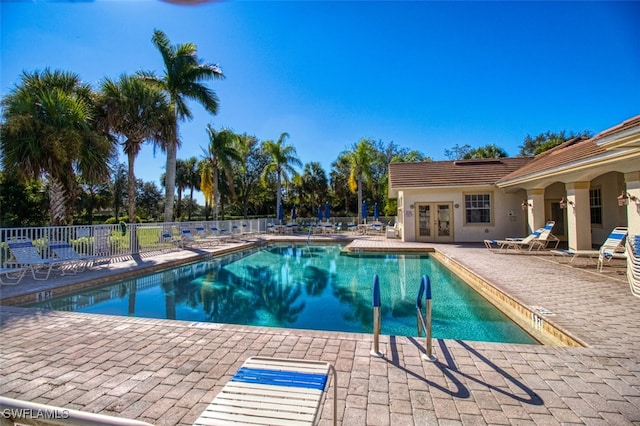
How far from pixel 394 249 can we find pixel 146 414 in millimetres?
12682

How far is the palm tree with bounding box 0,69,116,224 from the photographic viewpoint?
9688mm

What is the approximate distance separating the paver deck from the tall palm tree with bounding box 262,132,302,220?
22071mm

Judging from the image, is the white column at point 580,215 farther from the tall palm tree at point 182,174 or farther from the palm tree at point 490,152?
the tall palm tree at point 182,174

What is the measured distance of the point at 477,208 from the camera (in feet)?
53.8

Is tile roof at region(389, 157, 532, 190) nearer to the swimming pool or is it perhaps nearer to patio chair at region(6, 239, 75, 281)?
the swimming pool

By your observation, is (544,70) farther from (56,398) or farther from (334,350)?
(56,398)

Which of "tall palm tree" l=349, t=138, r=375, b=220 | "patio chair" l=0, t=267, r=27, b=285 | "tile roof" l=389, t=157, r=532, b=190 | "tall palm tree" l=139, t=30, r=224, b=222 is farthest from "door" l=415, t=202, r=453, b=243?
"patio chair" l=0, t=267, r=27, b=285

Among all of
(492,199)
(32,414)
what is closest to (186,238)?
(32,414)

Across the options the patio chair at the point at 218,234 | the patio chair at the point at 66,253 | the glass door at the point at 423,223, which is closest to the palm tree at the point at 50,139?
the patio chair at the point at 66,253

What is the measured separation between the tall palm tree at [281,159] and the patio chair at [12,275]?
18648 mm

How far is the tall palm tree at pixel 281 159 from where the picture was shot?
26.4 m

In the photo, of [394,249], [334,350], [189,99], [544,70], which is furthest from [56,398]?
[544,70]

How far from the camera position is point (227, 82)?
17422mm

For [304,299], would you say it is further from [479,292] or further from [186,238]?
[186,238]
